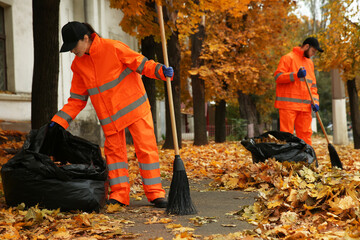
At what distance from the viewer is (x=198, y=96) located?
14664 millimetres

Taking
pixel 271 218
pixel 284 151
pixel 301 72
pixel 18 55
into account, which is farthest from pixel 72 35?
pixel 18 55

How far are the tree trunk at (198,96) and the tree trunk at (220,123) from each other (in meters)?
2.91

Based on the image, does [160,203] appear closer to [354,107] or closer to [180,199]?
[180,199]

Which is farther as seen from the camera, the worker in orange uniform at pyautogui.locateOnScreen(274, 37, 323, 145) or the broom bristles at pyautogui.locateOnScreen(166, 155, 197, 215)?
the worker in orange uniform at pyautogui.locateOnScreen(274, 37, 323, 145)

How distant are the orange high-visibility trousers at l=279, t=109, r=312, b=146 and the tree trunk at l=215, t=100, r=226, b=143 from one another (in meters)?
10.2

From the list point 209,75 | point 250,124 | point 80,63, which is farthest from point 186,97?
point 80,63

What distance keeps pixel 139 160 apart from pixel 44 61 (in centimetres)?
268

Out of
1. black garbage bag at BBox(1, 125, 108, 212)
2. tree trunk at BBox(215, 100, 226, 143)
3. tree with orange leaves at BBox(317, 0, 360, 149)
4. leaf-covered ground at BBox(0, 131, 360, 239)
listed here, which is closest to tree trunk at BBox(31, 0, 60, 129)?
leaf-covered ground at BBox(0, 131, 360, 239)

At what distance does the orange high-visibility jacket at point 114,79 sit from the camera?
4375 millimetres

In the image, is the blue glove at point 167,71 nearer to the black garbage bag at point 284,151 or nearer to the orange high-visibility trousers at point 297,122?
the black garbage bag at point 284,151

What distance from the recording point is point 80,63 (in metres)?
4.47

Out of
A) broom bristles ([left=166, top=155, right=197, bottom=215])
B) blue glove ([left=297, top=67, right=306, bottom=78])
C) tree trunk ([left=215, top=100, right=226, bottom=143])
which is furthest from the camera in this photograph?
tree trunk ([left=215, top=100, right=226, bottom=143])

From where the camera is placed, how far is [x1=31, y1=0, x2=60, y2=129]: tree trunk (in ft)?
20.6

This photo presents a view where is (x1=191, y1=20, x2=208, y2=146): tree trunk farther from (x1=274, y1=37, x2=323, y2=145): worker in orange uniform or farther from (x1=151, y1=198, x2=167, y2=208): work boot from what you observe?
(x1=151, y1=198, x2=167, y2=208): work boot
